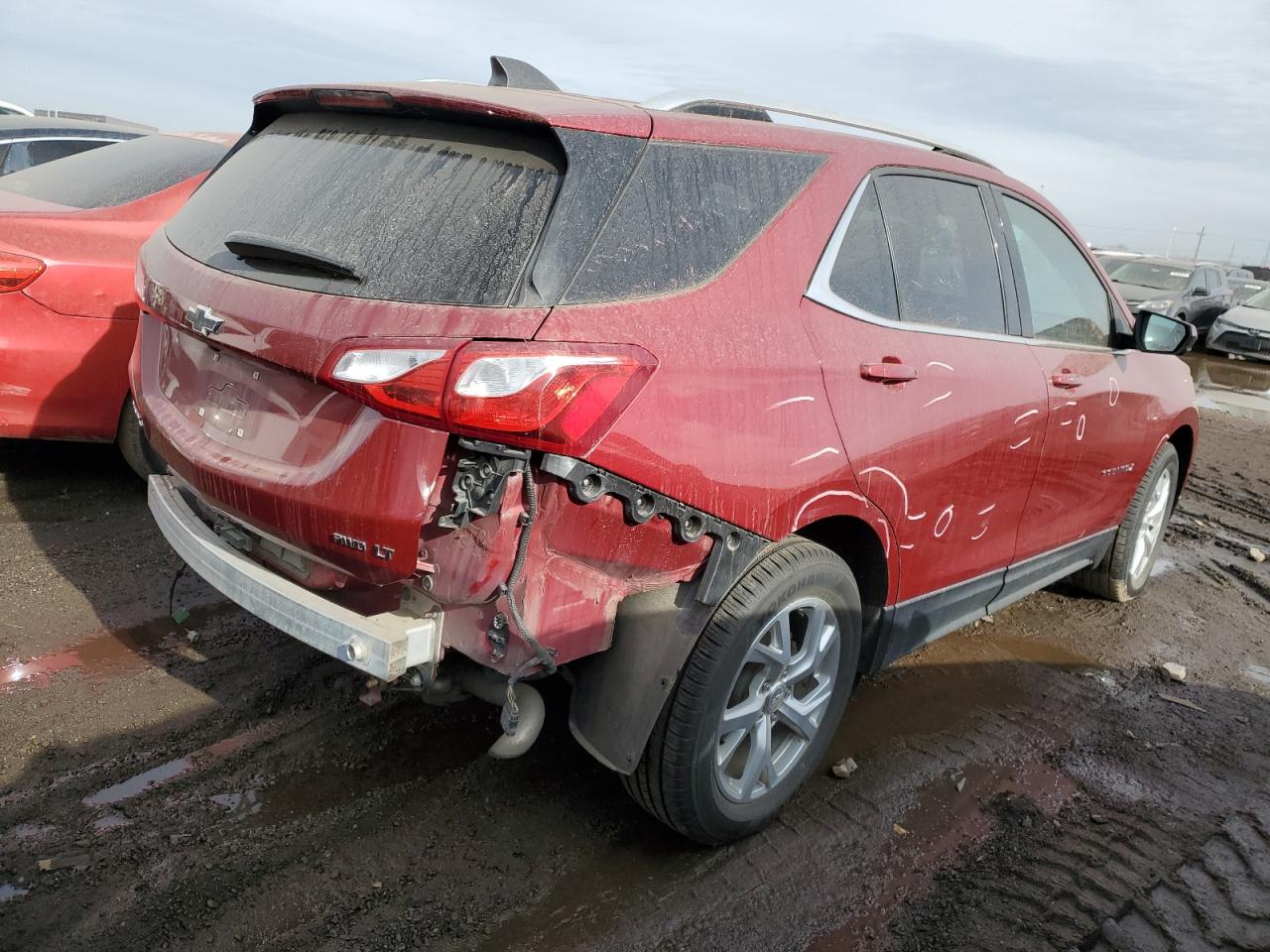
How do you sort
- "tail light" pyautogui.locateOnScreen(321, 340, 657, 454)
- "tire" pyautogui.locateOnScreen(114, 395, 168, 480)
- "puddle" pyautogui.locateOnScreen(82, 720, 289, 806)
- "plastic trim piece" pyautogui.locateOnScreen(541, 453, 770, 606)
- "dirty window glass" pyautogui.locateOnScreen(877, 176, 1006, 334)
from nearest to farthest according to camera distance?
"tail light" pyautogui.locateOnScreen(321, 340, 657, 454) < "plastic trim piece" pyautogui.locateOnScreen(541, 453, 770, 606) < "puddle" pyautogui.locateOnScreen(82, 720, 289, 806) < "dirty window glass" pyautogui.locateOnScreen(877, 176, 1006, 334) < "tire" pyautogui.locateOnScreen(114, 395, 168, 480)

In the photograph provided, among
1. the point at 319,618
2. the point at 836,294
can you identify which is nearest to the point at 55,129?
the point at 319,618

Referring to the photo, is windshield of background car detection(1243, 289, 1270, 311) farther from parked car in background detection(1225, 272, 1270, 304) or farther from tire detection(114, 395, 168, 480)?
tire detection(114, 395, 168, 480)

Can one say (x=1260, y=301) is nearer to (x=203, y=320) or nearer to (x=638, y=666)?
(x=638, y=666)

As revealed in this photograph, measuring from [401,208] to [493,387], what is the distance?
597 mm

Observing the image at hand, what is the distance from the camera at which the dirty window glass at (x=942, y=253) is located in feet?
10.2

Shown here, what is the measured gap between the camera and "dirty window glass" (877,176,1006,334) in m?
3.11

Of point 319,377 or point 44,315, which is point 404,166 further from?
point 44,315

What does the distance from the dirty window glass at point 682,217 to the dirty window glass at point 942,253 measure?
543mm

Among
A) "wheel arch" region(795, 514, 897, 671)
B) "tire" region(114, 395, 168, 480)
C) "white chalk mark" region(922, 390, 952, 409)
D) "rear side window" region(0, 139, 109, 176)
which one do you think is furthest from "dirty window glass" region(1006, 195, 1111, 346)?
"rear side window" region(0, 139, 109, 176)

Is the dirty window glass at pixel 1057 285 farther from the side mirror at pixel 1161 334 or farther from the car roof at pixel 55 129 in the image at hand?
the car roof at pixel 55 129

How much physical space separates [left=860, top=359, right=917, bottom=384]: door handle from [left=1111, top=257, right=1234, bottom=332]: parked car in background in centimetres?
1559

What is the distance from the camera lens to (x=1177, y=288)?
18.9 m

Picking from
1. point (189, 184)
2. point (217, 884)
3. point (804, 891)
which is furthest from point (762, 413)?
point (189, 184)

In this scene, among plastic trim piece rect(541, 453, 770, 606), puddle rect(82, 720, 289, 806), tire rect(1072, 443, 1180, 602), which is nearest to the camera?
plastic trim piece rect(541, 453, 770, 606)
